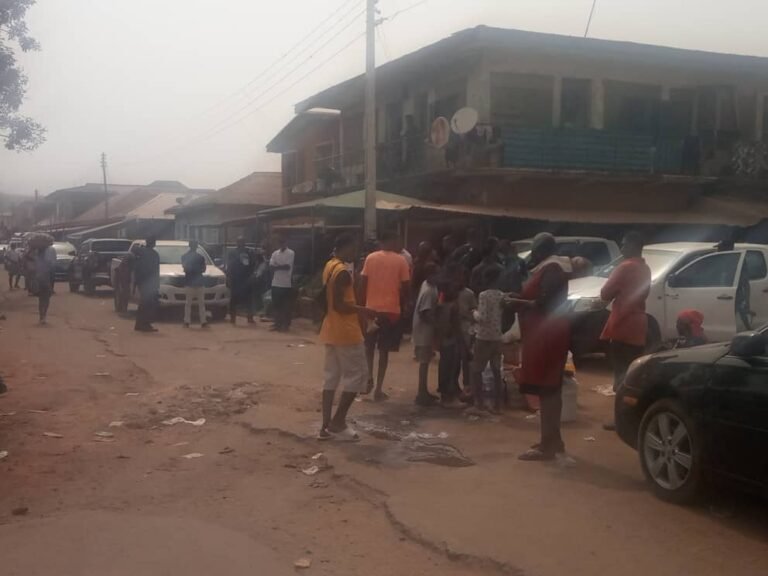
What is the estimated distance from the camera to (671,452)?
5.64 meters

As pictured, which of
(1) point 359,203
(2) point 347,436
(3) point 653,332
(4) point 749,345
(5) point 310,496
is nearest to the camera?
(4) point 749,345

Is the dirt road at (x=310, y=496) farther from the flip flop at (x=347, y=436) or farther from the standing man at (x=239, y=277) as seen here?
the standing man at (x=239, y=277)

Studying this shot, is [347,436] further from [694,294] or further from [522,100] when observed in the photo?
[522,100]

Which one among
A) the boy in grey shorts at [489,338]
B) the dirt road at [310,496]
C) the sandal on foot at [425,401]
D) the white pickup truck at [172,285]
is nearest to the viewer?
the dirt road at [310,496]

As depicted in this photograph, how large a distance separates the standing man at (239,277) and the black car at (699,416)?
12118mm

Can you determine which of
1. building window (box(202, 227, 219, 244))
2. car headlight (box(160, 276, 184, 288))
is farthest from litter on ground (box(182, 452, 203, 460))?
building window (box(202, 227, 219, 244))

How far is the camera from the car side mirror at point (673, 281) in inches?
449

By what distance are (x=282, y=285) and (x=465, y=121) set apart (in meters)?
6.21

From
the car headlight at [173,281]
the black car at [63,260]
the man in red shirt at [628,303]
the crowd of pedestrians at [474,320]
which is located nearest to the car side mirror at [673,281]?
the crowd of pedestrians at [474,320]

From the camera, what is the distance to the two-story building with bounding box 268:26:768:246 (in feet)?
65.3

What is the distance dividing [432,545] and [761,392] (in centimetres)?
209

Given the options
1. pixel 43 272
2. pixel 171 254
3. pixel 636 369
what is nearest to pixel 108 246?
pixel 171 254

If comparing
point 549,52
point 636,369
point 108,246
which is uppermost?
point 549,52

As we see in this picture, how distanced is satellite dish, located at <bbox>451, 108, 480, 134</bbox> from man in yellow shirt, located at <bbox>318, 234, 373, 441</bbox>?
12308 mm
